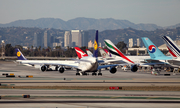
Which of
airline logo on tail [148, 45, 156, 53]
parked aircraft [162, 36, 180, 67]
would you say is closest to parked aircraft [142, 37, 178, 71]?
airline logo on tail [148, 45, 156, 53]

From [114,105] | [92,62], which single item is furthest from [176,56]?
[114,105]

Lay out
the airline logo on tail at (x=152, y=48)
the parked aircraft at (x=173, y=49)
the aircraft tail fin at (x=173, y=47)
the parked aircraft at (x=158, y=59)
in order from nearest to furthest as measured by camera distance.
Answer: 1. the parked aircraft at (x=173, y=49)
2. the aircraft tail fin at (x=173, y=47)
3. the parked aircraft at (x=158, y=59)
4. the airline logo on tail at (x=152, y=48)

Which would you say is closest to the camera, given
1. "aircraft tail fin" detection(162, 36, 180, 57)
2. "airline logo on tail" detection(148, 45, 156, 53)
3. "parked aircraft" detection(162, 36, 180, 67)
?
"parked aircraft" detection(162, 36, 180, 67)

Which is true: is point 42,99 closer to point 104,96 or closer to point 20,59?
point 104,96

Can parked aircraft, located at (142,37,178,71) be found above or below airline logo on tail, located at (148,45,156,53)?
below

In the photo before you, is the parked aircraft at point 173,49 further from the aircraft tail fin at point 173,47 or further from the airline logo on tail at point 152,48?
the airline logo on tail at point 152,48

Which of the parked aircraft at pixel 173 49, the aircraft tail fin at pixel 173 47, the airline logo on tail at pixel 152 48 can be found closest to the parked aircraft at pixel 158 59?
the airline logo on tail at pixel 152 48

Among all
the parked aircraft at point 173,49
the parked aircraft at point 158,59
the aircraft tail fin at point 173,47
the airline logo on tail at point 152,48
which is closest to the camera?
the parked aircraft at point 173,49

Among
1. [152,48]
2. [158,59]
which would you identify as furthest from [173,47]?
[152,48]

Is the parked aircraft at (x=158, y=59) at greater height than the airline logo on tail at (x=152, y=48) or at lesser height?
lesser

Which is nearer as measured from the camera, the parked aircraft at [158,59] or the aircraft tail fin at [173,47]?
the aircraft tail fin at [173,47]

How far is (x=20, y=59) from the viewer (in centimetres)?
Result: 10625

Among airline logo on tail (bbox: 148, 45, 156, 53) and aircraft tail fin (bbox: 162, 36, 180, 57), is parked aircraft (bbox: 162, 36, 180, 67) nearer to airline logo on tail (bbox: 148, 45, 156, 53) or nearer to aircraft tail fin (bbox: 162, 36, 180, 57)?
aircraft tail fin (bbox: 162, 36, 180, 57)

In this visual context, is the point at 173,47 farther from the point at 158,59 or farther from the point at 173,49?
the point at 158,59
